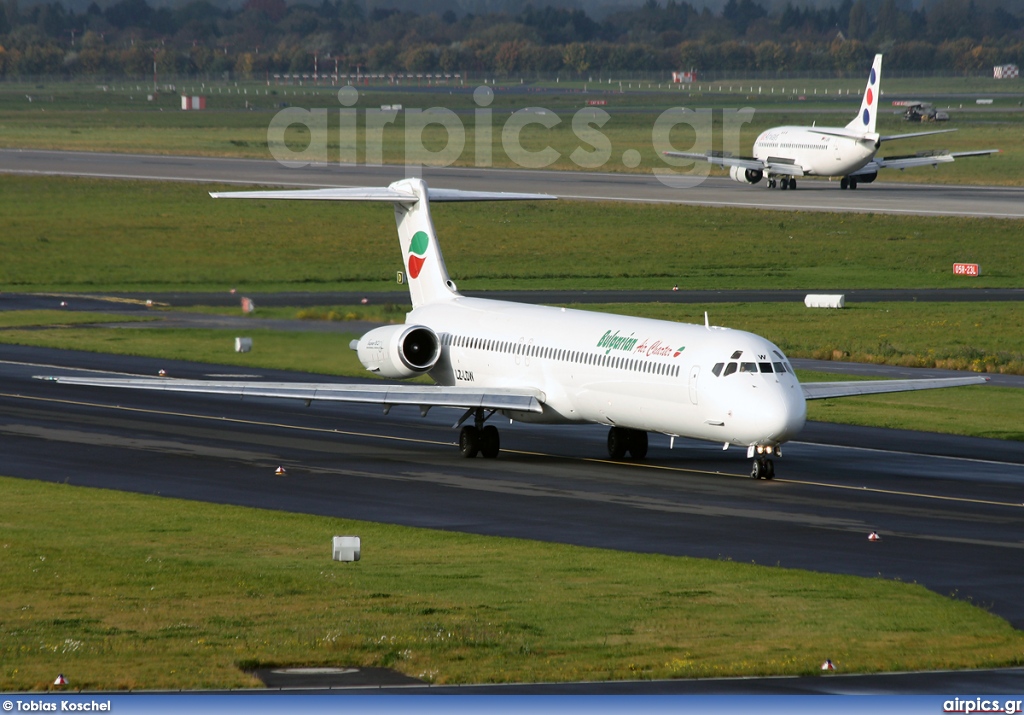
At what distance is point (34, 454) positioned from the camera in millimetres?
39094

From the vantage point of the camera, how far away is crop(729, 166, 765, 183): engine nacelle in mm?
117994

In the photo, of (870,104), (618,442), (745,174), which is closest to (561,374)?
(618,442)

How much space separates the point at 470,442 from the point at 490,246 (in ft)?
163

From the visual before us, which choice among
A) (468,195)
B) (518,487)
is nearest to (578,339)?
(518,487)

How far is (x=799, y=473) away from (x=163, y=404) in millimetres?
20270

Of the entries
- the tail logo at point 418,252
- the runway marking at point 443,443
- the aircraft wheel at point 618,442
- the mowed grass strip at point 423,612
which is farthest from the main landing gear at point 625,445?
the mowed grass strip at point 423,612

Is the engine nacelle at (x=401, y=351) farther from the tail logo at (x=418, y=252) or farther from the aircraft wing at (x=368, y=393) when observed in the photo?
the tail logo at (x=418, y=252)

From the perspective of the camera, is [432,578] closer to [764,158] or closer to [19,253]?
[19,253]

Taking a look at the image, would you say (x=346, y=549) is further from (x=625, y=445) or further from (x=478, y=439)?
(x=625, y=445)

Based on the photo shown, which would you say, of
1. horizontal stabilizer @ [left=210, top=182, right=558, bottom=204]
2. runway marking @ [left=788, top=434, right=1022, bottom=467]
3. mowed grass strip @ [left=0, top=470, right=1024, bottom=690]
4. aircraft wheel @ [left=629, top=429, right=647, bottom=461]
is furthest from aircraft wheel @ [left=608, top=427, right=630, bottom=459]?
mowed grass strip @ [left=0, top=470, right=1024, bottom=690]

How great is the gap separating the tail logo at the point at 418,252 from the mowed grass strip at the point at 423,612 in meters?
15.4

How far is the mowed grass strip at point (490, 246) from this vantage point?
77.1 meters

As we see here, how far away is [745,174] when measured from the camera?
119188 mm

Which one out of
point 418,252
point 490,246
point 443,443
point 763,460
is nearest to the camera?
point 763,460
